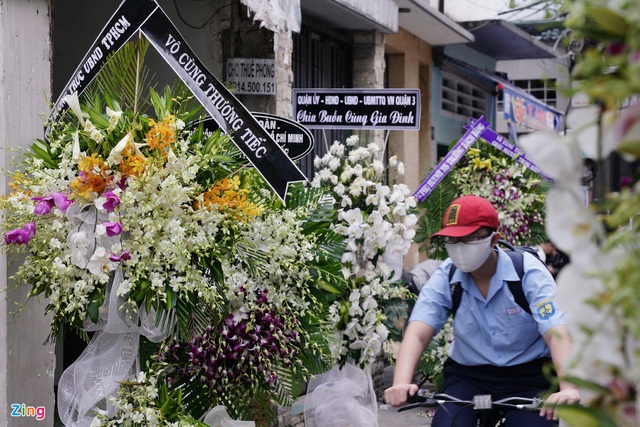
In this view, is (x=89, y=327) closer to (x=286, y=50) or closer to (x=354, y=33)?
(x=286, y=50)

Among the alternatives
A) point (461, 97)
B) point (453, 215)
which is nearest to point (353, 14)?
point (453, 215)

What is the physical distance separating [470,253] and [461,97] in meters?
14.9

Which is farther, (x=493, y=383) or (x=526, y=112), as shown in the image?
(x=526, y=112)

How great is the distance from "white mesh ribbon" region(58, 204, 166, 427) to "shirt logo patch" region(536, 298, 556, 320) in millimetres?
1655

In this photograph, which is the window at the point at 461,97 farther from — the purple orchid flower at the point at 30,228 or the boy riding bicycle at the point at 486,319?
the purple orchid flower at the point at 30,228

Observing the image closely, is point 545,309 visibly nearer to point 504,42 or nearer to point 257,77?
point 257,77

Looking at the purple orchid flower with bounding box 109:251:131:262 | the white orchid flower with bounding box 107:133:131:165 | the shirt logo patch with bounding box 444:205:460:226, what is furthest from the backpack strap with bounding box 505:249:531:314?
the white orchid flower with bounding box 107:133:131:165

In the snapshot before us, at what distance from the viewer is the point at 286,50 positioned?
28.3ft

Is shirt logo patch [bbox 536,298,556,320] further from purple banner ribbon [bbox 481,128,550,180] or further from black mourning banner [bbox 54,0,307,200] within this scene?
purple banner ribbon [bbox 481,128,550,180]

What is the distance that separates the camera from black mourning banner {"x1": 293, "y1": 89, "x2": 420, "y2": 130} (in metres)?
7.95

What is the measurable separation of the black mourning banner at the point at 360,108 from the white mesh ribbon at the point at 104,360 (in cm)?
385

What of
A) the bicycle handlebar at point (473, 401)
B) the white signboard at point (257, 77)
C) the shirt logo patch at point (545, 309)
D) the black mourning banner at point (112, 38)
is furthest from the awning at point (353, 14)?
the bicycle handlebar at point (473, 401)

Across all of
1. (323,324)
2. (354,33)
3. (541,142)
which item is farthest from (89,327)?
(354,33)

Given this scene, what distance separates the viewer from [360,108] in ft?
26.3
